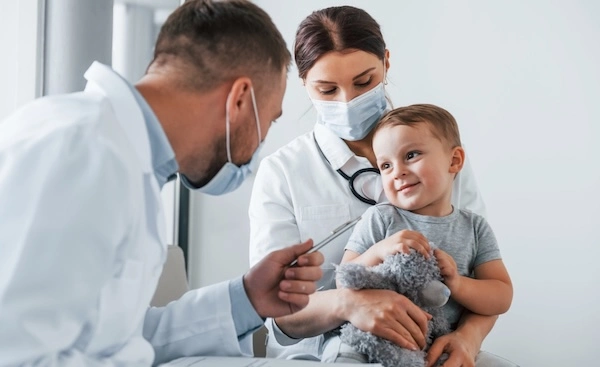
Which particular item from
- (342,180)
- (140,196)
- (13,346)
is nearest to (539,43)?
(342,180)

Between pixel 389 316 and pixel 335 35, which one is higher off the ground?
pixel 335 35

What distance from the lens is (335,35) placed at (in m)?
1.93

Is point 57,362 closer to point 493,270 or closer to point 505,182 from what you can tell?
point 493,270

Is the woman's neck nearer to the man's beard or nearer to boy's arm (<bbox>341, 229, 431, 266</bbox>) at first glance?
boy's arm (<bbox>341, 229, 431, 266</bbox>)

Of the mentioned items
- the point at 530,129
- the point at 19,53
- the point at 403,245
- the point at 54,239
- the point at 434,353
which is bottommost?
the point at 434,353

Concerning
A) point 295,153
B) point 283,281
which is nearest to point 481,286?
point 283,281

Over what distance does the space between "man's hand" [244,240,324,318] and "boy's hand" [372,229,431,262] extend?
0.64 feet

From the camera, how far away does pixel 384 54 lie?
203 cm

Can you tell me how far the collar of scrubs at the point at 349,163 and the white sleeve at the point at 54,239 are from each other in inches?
40.1

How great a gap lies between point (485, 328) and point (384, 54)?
77cm

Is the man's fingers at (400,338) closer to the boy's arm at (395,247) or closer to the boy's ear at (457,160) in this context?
the boy's arm at (395,247)

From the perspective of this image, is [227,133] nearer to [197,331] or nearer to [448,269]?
[197,331]

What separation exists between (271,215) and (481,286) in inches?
22.1

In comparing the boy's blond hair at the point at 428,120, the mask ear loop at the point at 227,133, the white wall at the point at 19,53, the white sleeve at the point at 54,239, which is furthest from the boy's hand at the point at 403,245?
the white wall at the point at 19,53
